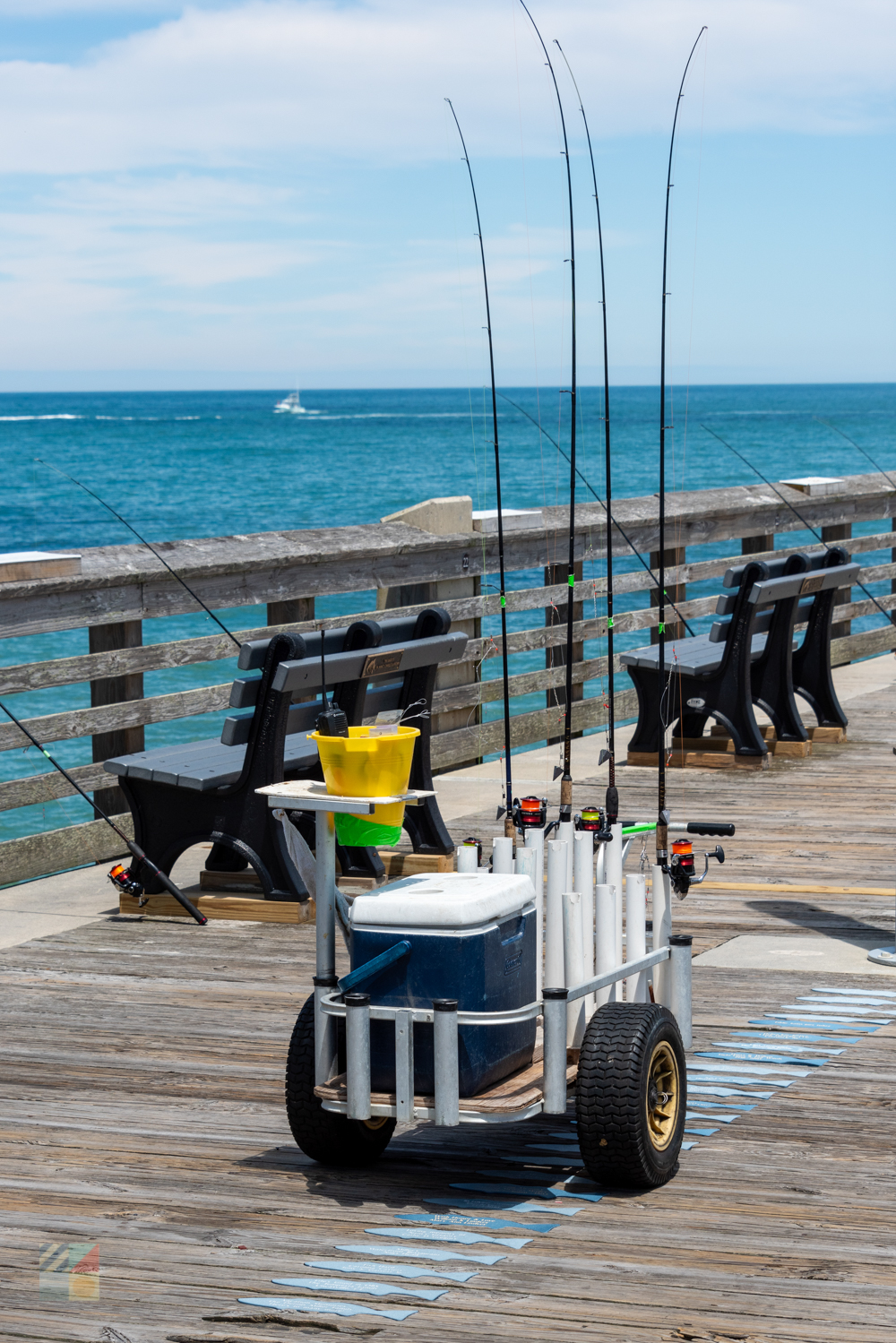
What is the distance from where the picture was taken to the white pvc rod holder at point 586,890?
355 cm

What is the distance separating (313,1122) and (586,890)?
0.74 meters

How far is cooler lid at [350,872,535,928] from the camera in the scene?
322 cm

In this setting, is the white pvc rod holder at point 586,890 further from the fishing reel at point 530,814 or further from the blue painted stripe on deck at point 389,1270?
the blue painted stripe on deck at point 389,1270

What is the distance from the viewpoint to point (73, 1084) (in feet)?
A: 13.0

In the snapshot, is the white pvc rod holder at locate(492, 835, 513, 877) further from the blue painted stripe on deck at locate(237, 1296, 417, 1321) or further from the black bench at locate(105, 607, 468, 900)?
the black bench at locate(105, 607, 468, 900)

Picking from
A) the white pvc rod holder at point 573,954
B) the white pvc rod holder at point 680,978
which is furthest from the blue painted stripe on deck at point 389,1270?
the white pvc rod holder at point 680,978

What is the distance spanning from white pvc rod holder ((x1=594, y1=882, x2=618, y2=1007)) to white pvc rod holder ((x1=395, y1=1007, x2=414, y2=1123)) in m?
0.57

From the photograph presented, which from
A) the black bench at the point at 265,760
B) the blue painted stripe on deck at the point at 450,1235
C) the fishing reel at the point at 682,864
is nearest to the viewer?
the blue painted stripe on deck at the point at 450,1235

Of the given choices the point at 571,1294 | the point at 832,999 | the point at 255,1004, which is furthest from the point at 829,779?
the point at 571,1294

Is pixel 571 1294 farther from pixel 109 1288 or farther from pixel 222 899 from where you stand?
pixel 222 899

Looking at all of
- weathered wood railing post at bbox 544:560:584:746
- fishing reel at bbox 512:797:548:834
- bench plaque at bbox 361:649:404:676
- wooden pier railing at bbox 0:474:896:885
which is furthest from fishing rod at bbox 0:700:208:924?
weathered wood railing post at bbox 544:560:584:746

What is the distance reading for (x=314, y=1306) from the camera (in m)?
2.78

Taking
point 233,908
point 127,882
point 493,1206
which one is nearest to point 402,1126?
point 493,1206

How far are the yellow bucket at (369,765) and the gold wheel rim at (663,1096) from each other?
68 cm
